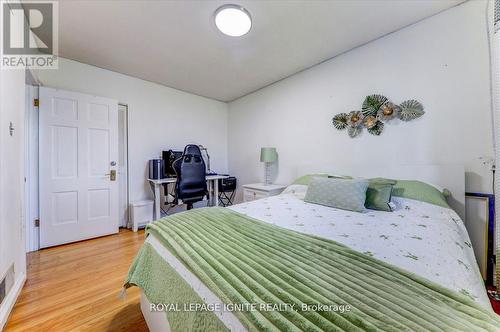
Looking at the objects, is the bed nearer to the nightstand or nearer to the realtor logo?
the nightstand

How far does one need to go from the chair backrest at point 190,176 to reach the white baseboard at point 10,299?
5.03ft

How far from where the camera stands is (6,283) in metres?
1.47

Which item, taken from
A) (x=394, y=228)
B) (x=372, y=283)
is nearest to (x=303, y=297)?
(x=372, y=283)

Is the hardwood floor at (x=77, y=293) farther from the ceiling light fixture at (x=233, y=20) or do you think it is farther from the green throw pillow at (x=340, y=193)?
the ceiling light fixture at (x=233, y=20)

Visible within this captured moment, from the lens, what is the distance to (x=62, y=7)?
5.90 feet

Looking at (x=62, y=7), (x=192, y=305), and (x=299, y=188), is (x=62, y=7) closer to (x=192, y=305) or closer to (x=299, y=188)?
(x=192, y=305)

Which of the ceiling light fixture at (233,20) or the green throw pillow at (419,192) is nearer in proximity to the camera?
the green throw pillow at (419,192)

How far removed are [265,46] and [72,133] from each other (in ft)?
→ 8.99

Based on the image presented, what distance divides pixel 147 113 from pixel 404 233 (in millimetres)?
3687

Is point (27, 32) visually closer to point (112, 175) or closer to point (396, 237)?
point (112, 175)

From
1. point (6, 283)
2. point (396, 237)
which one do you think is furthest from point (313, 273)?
point (6, 283)

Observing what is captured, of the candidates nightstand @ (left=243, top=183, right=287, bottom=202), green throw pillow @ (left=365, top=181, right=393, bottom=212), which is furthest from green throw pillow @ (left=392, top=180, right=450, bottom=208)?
nightstand @ (left=243, top=183, right=287, bottom=202)

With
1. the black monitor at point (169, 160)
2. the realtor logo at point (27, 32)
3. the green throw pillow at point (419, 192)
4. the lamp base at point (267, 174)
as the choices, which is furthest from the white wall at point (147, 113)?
the green throw pillow at point (419, 192)

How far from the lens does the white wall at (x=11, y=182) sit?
1.38 metres
